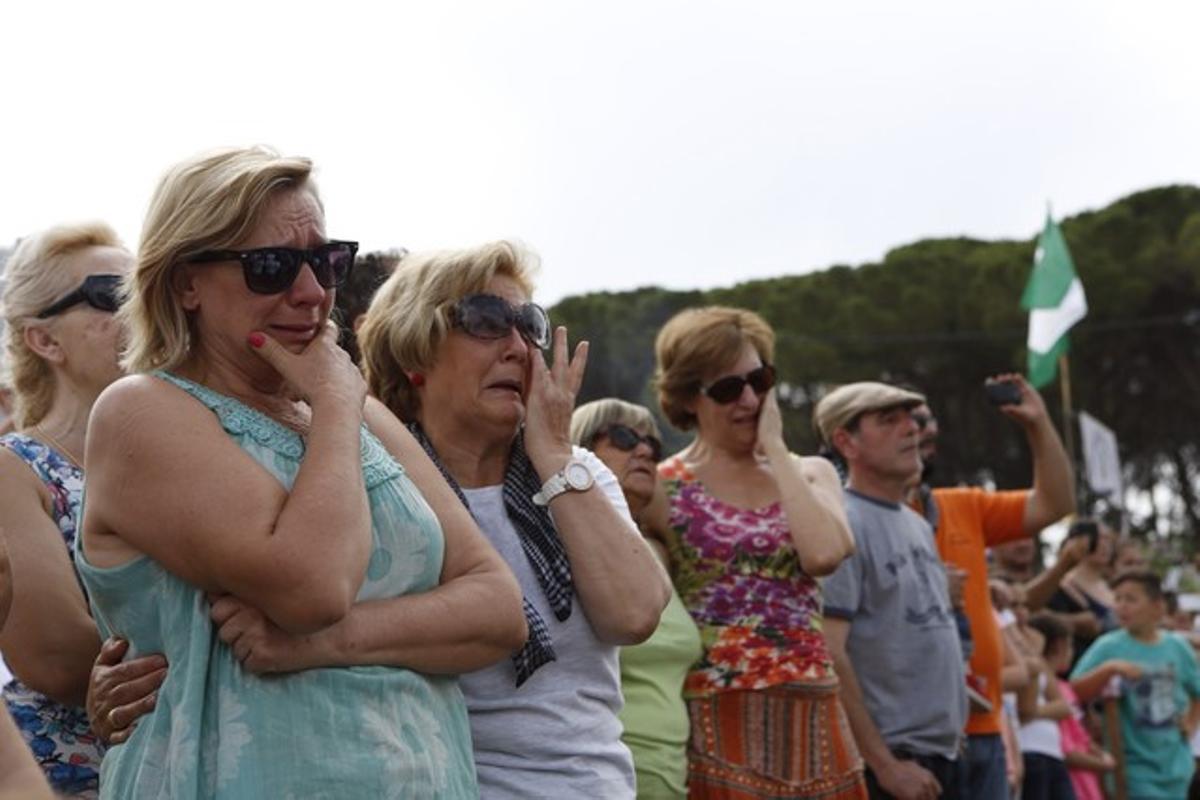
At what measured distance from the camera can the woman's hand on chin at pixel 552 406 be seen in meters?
4.08

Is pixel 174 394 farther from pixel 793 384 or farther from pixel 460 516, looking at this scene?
pixel 793 384

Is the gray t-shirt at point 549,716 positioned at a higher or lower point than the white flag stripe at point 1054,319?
higher

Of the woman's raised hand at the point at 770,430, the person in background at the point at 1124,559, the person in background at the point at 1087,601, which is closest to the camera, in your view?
the woman's raised hand at the point at 770,430

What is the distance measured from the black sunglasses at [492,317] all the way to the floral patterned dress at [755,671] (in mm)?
1462

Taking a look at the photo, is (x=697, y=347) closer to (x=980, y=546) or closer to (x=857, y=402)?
(x=857, y=402)

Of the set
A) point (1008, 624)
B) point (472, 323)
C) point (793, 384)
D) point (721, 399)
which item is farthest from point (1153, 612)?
point (793, 384)

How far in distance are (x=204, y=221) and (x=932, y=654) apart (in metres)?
3.72

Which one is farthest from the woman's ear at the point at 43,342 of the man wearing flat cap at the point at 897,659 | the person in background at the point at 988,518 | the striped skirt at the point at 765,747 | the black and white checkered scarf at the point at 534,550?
the person in background at the point at 988,518

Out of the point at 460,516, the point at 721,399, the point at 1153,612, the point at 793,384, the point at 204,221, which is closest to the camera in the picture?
the point at 204,221

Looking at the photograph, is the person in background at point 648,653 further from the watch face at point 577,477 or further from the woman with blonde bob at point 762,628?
the watch face at point 577,477

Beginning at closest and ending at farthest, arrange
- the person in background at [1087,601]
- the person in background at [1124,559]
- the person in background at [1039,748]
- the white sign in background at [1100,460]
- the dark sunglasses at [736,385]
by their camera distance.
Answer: the dark sunglasses at [736,385] < the person in background at [1039,748] < the person in background at [1087,601] < the person in background at [1124,559] < the white sign in background at [1100,460]

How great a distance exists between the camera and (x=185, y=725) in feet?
10.2

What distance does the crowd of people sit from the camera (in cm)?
311

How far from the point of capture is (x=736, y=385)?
579cm
